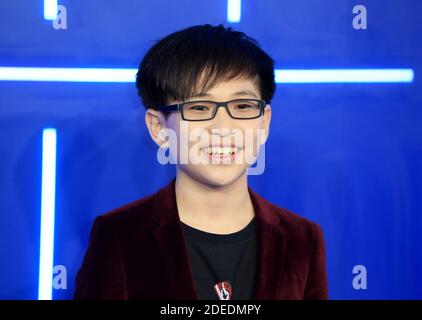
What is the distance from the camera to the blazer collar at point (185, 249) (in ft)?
4.16

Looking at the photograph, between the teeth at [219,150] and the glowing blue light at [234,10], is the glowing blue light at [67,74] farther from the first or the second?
the teeth at [219,150]

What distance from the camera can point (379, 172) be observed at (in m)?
1.64

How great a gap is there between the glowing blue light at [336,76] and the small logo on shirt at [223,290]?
2.10ft

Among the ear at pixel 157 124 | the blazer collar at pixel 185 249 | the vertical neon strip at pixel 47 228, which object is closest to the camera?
the blazer collar at pixel 185 249

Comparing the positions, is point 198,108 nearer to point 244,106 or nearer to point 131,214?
point 244,106

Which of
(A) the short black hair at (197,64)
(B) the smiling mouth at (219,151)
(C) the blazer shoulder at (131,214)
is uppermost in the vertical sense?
(A) the short black hair at (197,64)

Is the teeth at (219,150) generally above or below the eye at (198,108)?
below

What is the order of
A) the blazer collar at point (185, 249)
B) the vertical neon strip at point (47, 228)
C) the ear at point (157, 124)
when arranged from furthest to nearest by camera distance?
the vertical neon strip at point (47, 228)
the ear at point (157, 124)
the blazer collar at point (185, 249)

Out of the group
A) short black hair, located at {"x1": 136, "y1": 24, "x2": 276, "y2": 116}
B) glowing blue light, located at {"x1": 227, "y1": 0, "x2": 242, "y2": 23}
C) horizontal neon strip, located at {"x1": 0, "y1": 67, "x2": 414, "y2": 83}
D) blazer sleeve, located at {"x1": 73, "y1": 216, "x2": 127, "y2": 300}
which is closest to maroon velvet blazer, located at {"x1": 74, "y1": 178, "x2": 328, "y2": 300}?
blazer sleeve, located at {"x1": 73, "y1": 216, "x2": 127, "y2": 300}

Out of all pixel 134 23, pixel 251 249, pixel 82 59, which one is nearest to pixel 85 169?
pixel 82 59

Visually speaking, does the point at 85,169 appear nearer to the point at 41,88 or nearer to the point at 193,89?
the point at 41,88

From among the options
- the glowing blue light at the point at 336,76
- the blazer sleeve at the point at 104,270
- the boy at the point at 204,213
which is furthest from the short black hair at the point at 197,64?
the blazer sleeve at the point at 104,270

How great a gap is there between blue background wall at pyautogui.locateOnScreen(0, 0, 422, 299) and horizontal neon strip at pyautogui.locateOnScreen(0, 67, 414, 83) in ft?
0.06

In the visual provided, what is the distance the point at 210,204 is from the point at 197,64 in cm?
34
